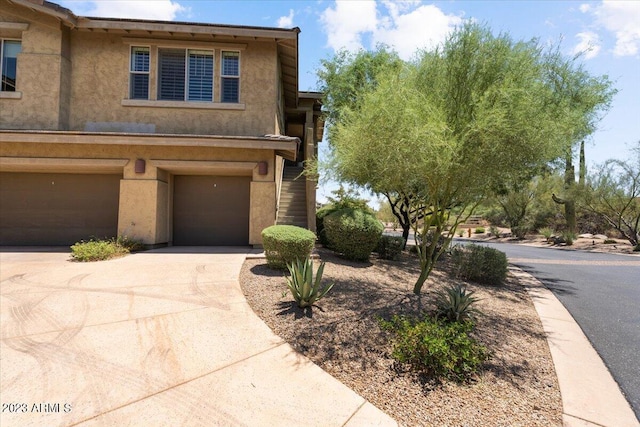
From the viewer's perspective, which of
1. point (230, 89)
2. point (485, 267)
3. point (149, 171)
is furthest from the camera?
point (230, 89)

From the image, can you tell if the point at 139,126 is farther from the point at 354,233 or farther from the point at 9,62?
the point at 354,233

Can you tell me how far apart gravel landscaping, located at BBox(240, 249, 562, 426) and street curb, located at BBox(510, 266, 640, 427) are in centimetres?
12

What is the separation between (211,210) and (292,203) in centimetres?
350

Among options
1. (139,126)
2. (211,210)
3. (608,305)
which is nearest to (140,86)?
(139,126)

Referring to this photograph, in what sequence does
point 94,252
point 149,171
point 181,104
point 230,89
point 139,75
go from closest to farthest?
1. point 94,252
2. point 149,171
3. point 181,104
4. point 139,75
5. point 230,89

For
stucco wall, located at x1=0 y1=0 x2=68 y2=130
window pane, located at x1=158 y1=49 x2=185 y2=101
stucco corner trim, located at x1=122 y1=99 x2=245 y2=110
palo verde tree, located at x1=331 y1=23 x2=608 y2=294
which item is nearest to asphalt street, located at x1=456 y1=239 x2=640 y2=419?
palo verde tree, located at x1=331 y1=23 x2=608 y2=294

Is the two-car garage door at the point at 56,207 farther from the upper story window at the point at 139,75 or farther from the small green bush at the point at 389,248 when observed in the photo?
the small green bush at the point at 389,248

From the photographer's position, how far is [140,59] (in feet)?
36.4

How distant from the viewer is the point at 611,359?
14.6ft

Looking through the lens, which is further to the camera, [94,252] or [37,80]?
[37,80]

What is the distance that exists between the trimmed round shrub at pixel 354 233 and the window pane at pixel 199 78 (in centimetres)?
642

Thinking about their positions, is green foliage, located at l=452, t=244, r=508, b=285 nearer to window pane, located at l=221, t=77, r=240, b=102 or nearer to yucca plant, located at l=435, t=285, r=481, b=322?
yucca plant, located at l=435, t=285, r=481, b=322

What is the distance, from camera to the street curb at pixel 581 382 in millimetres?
3088

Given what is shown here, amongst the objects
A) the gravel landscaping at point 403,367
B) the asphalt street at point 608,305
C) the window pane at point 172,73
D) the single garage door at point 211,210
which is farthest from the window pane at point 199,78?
the asphalt street at point 608,305
